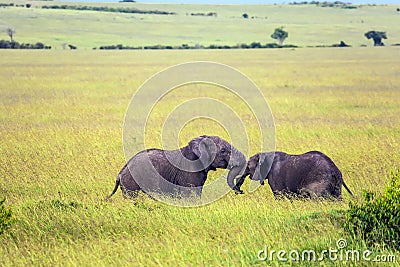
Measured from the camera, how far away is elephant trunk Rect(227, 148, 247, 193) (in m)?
11.1

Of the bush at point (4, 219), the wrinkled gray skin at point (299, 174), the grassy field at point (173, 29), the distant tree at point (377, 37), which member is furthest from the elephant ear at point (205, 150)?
the distant tree at point (377, 37)

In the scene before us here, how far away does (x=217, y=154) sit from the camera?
11.1 meters

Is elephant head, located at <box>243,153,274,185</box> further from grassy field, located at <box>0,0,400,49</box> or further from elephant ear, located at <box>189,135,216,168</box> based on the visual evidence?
grassy field, located at <box>0,0,400,49</box>

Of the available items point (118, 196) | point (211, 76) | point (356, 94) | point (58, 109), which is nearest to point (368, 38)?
point (211, 76)

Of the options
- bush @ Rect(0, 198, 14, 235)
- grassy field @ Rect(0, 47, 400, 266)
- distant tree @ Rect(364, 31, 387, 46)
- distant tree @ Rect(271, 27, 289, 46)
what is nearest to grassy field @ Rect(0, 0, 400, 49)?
distant tree @ Rect(364, 31, 387, 46)

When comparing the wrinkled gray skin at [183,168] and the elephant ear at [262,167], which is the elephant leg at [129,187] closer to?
the wrinkled gray skin at [183,168]

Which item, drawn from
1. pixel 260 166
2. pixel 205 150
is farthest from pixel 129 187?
pixel 260 166

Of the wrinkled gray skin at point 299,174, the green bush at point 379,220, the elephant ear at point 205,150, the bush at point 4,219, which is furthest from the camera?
the elephant ear at point 205,150

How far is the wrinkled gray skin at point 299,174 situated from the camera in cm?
1049

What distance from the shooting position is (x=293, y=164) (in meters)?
10.8

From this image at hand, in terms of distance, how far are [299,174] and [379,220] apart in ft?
7.74

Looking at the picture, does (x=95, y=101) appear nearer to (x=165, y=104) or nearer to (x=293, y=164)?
(x=165, y=104)

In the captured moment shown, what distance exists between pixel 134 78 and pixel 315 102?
51.2 ft

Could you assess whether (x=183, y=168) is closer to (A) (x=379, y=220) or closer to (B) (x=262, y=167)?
(B) (x=262, y=167)
